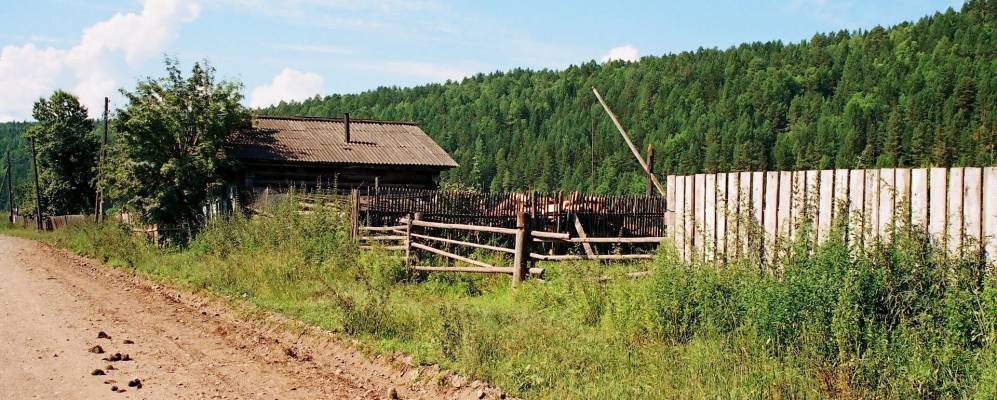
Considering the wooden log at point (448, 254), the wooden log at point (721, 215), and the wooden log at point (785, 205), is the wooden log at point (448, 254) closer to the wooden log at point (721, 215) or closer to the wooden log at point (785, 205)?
the wooden log at point (721, 215)

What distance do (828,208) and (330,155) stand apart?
20948mm

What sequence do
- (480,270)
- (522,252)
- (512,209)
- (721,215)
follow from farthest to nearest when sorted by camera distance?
1. (512,209)
2. (480,270)
3. (522,252)
4. (721,215)

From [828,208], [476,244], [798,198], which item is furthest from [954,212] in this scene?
[476,244]

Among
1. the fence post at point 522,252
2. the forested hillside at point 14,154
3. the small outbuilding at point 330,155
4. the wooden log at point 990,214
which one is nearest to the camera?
the wooden log at point 990,214

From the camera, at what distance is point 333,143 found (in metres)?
27.2

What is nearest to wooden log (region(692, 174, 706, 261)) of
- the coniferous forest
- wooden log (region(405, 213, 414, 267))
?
wooden log (region(405, 213, 414, 267))

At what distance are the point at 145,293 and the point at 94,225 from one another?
12448 mm

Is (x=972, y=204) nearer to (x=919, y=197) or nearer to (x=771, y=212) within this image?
(x=919, y=197)

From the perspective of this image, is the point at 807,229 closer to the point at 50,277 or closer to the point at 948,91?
the point at 50,277

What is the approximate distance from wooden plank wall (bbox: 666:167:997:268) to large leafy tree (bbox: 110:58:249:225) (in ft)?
55.0

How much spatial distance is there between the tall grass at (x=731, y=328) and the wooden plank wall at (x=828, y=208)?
0.71ft

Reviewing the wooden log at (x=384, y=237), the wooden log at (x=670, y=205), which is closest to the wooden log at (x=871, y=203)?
the wooden log at (x=670, y=205)

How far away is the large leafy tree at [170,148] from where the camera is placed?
70.3 ft

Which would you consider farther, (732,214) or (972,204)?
(732,214)
